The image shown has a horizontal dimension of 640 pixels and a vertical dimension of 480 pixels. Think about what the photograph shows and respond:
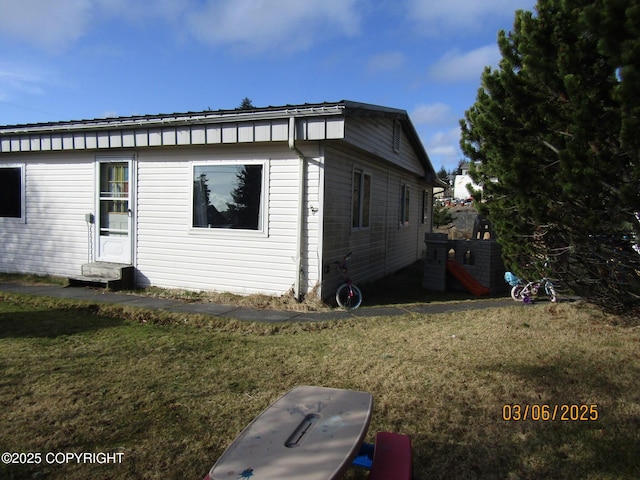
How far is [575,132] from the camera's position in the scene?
3.44m

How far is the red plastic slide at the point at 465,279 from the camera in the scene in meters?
9.16

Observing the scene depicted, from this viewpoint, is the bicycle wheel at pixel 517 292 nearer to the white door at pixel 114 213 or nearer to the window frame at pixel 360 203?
the window frame at pixel 360 203

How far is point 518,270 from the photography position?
619 cm

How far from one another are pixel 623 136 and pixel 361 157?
6.17 meters

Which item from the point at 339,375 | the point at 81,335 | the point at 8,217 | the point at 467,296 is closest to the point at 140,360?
the point at 81,335

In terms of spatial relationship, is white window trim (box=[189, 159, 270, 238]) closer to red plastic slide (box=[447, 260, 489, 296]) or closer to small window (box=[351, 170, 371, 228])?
small window (box=[351, 170, 371, 228])

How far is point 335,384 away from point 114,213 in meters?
6.91

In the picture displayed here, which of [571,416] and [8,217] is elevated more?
[8,217]

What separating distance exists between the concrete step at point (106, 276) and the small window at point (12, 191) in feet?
8.02

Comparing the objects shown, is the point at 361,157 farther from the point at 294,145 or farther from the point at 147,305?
the point at 147,305

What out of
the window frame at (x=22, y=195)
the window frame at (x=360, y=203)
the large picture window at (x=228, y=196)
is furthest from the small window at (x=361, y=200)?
the window frame at (x=22, y=195)

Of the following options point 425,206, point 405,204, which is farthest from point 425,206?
point 405,204

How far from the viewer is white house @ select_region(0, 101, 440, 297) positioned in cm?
740
